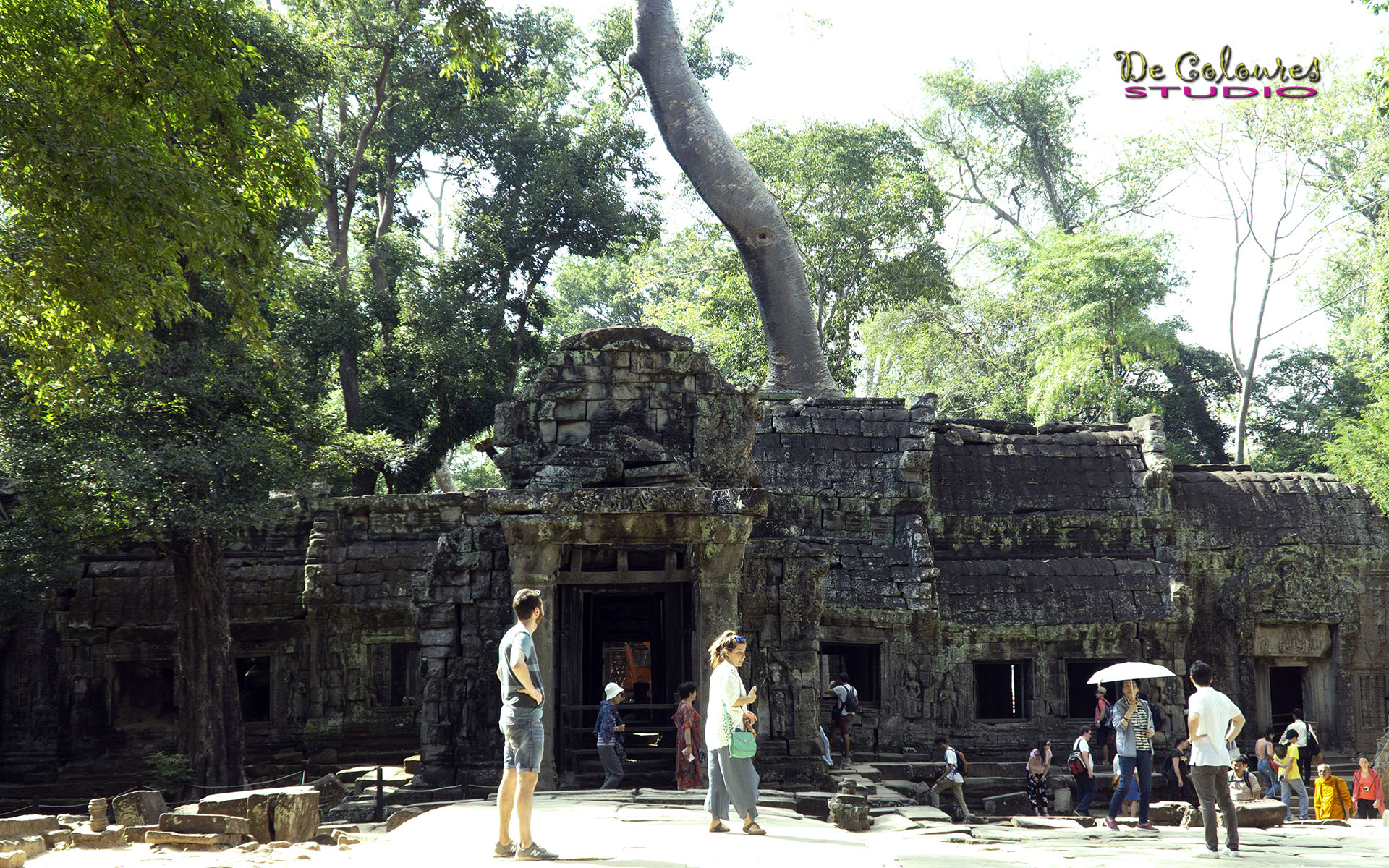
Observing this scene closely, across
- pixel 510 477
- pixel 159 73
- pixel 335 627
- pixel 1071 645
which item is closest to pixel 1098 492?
pixel 1071 645

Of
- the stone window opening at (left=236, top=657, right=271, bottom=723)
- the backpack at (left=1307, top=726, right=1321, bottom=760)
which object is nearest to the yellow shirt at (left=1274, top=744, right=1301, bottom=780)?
the backpack at (left=1307, top=726, right=1321, bottom=760)

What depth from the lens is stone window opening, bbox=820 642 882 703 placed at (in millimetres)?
16281

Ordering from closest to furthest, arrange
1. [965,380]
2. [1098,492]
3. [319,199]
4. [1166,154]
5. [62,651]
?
[319,199]
[62,651]
[1098,492]
[1166,154]
[965,380]

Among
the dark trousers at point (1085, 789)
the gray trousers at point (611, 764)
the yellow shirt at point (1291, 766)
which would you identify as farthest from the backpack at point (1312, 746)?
the gray trousers at point (611, 764)

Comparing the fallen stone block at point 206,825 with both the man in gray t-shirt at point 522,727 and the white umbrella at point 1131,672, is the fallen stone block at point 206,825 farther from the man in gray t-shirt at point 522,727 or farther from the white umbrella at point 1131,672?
the white umbrella at point 1131,672

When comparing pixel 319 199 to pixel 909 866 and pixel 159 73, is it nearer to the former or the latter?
pixel 159 73

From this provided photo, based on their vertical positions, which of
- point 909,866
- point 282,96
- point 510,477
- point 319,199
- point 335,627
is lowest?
point 909,866

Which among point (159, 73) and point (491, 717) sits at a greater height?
point (159, 73)

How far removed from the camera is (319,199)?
447 inches

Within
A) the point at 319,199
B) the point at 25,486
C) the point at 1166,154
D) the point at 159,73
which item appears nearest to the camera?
the point at 159,73

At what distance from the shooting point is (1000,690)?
736 inches

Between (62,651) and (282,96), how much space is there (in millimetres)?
9317

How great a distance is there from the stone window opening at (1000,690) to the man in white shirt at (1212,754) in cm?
921

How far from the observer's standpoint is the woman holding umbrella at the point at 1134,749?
10133 millimetres
